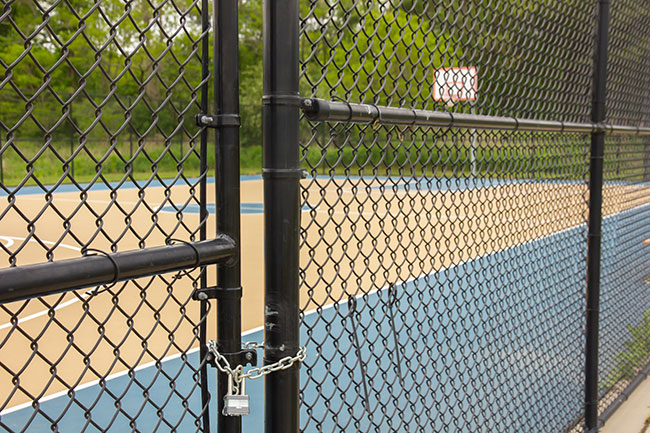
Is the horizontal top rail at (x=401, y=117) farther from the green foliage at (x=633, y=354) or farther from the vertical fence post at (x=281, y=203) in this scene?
the green foliage at (x=633, y=354)

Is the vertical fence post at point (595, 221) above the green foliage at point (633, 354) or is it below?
above

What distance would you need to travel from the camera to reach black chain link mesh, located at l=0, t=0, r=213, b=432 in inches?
48.7

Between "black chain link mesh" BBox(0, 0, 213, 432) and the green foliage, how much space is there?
3059 millimetres

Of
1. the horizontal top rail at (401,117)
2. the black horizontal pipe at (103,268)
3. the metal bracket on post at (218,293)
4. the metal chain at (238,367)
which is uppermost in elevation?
the horizontal top rail at (401,117)

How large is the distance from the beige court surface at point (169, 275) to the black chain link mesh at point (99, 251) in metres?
0.02

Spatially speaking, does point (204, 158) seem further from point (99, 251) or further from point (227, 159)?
point (99, 251)

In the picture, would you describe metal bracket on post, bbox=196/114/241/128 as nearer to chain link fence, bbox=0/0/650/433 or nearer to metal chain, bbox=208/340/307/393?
chain link fence, bbox=0/0/650/433

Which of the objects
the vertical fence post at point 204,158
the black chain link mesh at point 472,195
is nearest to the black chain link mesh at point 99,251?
the vertical fence post at point 204,158

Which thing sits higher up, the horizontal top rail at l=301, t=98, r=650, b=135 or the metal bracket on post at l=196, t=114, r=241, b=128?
the horizontal top rail at l=301, t=98, r=650, b=135

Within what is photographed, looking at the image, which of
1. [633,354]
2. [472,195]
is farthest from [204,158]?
[633,354]

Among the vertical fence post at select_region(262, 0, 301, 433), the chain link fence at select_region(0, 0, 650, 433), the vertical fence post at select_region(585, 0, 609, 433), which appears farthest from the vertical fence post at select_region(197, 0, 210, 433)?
the vertical fence post at select_region(585, 0, 609, 433)

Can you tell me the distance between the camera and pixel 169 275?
8.34m

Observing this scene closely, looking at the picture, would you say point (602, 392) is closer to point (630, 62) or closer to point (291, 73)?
point (630, 62)

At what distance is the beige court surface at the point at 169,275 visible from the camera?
1473 mm
